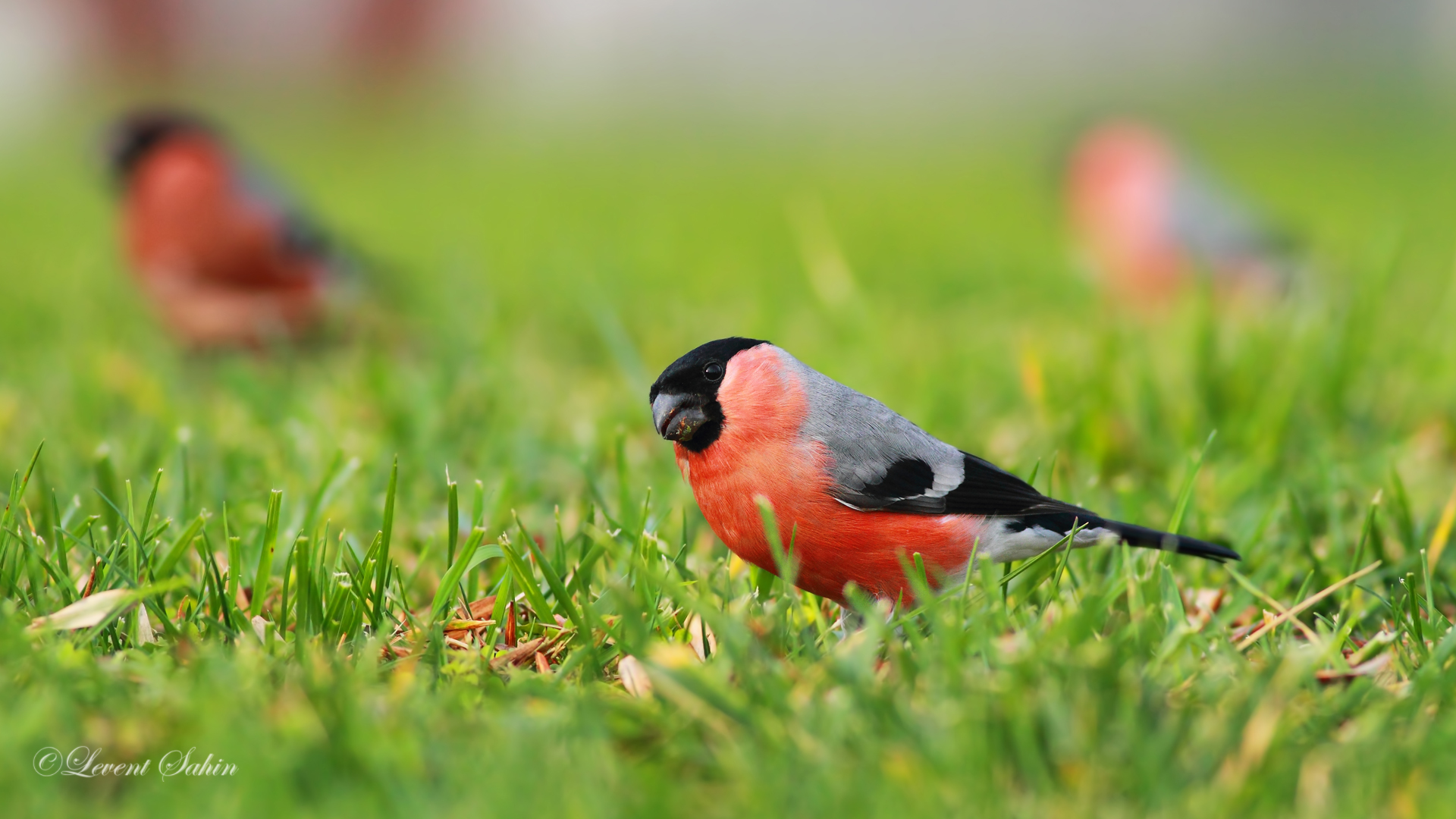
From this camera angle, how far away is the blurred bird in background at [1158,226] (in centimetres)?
682

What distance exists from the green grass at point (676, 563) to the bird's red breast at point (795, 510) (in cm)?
13

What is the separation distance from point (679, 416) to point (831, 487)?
1.05 feet

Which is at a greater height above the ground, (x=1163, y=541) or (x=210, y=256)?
(x=210, y=256)

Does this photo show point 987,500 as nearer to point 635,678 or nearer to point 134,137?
point 635,678

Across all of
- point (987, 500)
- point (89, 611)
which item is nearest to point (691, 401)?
point (987, 500)

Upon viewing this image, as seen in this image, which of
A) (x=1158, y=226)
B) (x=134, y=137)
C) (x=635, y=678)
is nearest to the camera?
(x=635, y=678)

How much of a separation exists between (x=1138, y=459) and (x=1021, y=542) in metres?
1.24

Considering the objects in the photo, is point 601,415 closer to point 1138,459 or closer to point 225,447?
point 225,447

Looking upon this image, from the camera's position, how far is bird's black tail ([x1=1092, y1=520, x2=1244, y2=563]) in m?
2.42

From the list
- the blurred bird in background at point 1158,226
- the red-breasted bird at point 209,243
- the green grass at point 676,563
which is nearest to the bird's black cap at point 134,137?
the red-breasted bird at point 209,243

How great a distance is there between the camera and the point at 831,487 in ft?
7.84

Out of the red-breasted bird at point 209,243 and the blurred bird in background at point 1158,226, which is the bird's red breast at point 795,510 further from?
the blurred bird in background at point 1158,226

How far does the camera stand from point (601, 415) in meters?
4.10

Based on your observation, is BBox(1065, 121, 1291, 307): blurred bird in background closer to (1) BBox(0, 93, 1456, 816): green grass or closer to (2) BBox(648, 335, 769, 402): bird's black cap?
(1) BBox(0, 93, 1456, 816): green grass
